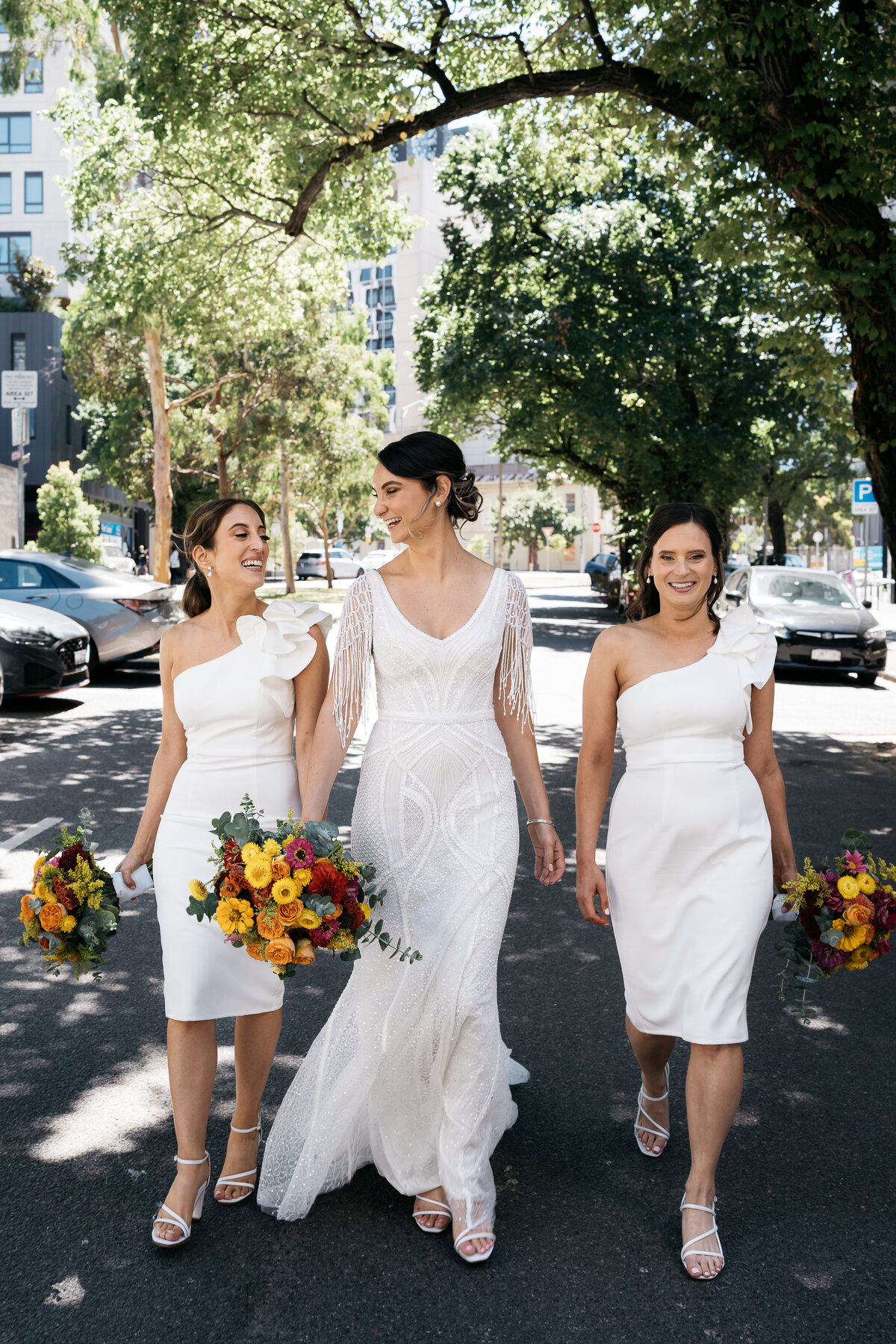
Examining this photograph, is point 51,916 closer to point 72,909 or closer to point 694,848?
point 72,909

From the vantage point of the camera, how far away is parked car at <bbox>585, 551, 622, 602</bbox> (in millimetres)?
34909

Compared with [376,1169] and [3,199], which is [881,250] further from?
[3,199]

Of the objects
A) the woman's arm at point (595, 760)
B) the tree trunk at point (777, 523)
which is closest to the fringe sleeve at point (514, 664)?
the woman's arm at point (595, 760)

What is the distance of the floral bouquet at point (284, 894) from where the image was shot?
292 cm

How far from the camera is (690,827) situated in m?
3.36

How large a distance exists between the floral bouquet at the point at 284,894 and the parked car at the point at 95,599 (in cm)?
1226

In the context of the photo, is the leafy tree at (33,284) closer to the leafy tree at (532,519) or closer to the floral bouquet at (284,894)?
the leafy tree at (532,519)

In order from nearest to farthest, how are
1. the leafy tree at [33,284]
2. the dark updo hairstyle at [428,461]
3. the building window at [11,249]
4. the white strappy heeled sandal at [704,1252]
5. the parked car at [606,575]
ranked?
the white strappy heeled sandal at [704,1252] < the dark updo hairstyle at [428,461] < the parked car at [606,575] < the leafy tree at [33,284] < the building window at [11,249]

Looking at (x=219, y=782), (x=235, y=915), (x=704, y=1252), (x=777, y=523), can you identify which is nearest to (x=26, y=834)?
(x=219, y=782)

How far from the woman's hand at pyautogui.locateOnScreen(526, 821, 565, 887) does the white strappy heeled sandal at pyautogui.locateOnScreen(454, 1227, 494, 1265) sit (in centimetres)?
96

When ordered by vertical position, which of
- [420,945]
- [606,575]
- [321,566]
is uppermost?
[321,566]

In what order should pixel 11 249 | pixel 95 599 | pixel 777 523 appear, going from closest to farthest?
pixel 95 599, pixel 777 523, pixel 11 249

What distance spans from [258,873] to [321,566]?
63.4 metres

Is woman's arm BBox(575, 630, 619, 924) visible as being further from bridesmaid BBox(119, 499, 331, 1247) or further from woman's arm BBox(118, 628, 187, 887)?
woman's arm BBox(118, 628, 187, 887)
